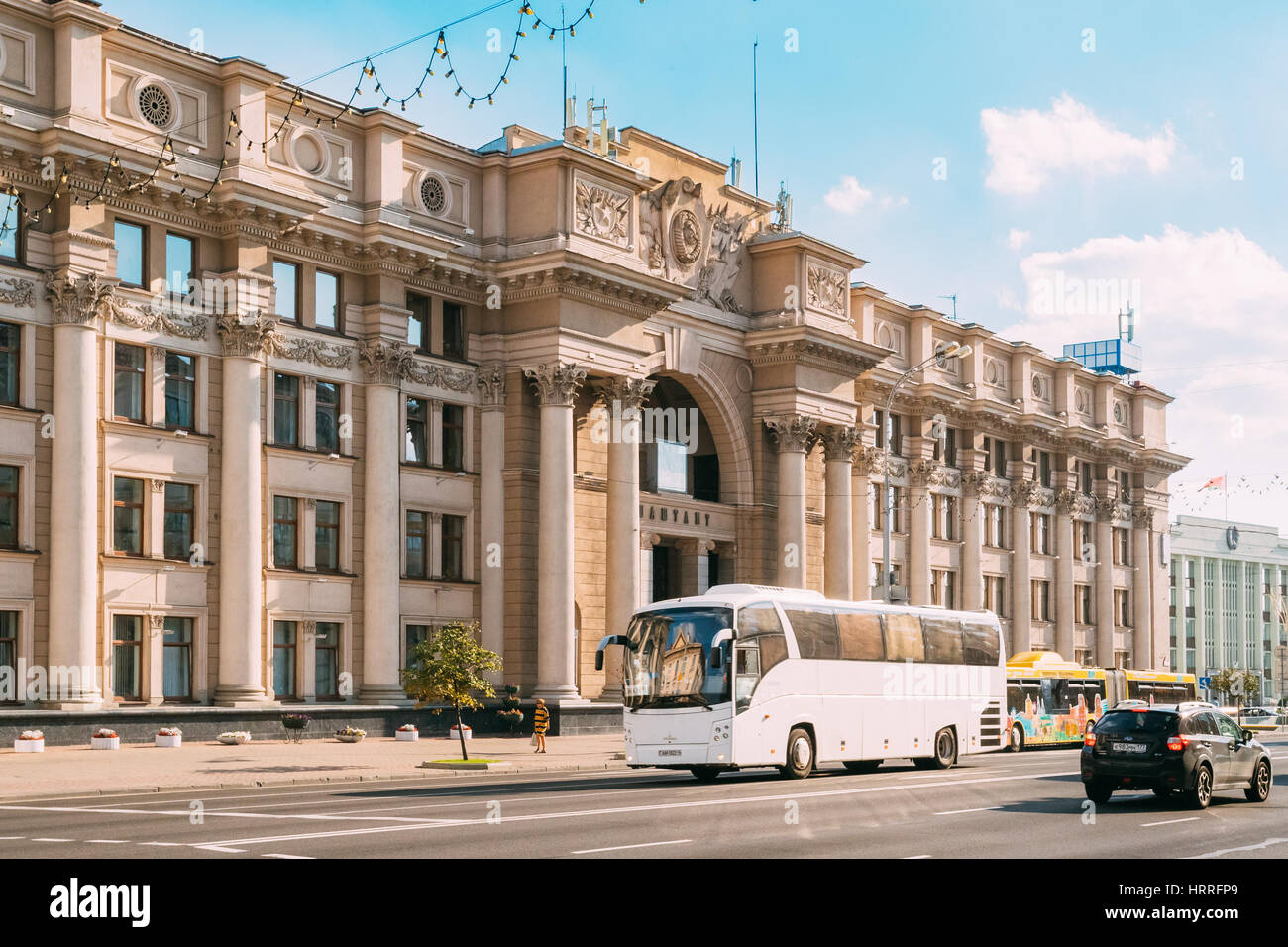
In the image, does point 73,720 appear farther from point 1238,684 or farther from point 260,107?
point 1238,684

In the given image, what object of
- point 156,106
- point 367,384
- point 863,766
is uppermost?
point 156,106

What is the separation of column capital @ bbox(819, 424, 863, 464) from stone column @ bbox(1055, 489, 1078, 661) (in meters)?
23.8

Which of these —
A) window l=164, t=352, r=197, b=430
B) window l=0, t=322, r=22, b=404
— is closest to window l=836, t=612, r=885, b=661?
window l=164, t=352, r=197, b=430

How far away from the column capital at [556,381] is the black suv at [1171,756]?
25614 mm

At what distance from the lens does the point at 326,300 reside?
1715 inches

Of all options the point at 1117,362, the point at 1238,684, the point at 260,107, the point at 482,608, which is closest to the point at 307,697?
the point at 482,608

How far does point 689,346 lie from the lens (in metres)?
54.0

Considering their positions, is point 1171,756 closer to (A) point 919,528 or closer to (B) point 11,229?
(B) point 11,229

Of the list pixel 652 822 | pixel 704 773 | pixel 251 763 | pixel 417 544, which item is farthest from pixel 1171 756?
pixel 417 544

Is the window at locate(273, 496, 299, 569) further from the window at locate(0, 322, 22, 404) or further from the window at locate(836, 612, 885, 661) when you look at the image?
the window at locate(836, 612, 885, 661)

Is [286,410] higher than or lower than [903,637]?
higher

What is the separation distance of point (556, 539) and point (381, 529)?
213 inches

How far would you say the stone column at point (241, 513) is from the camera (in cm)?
3969

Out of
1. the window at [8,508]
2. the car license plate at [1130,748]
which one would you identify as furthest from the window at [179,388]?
the car license plate at [1130,748]
